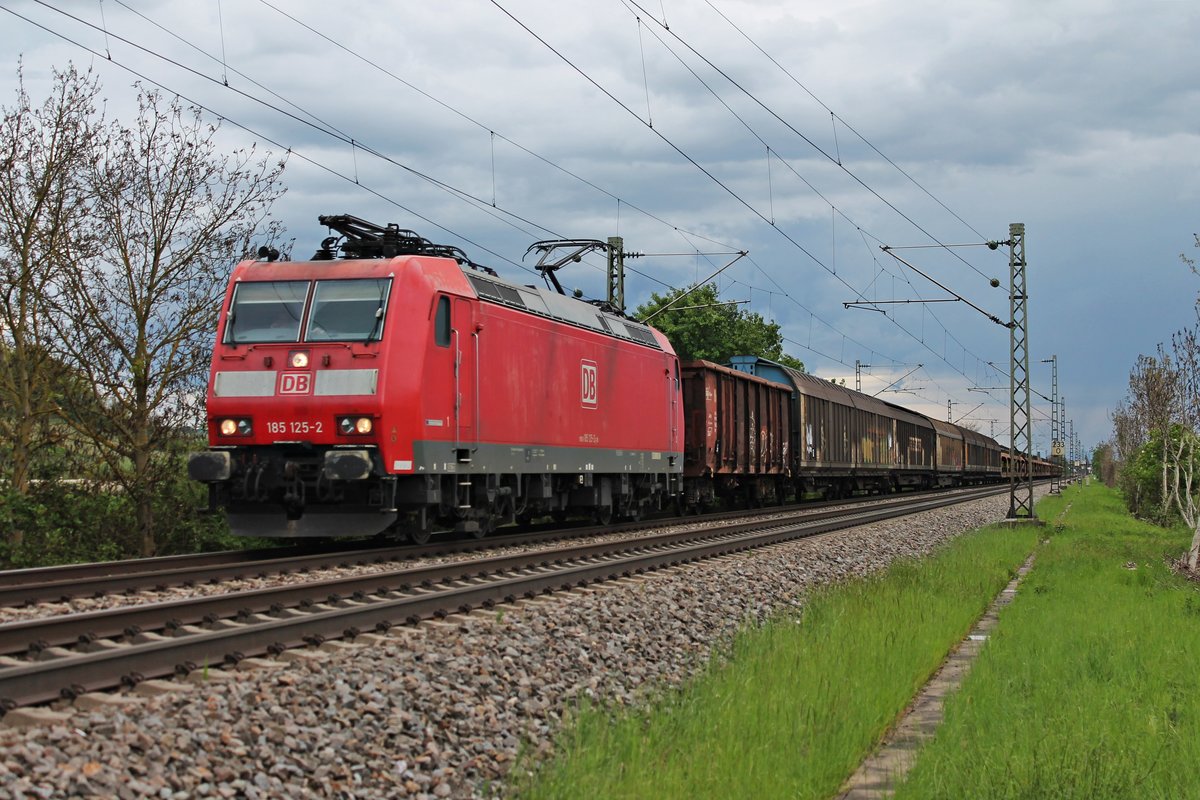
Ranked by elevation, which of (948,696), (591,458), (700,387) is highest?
(700,387)

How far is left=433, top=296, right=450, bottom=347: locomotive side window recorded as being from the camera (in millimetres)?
13609

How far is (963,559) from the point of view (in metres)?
16.5

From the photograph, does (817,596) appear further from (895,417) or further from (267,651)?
(895,417)

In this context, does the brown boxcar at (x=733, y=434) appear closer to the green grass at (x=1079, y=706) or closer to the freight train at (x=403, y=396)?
the freight train at (x=403, y=396)

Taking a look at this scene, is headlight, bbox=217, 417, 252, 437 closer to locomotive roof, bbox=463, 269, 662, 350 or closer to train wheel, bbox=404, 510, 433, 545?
train wheel, bbox=404, 510, 433, 545

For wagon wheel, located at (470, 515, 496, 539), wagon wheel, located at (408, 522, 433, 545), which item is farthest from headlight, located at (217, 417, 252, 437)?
wagon wheel, located at (470, 515, 496, 539)

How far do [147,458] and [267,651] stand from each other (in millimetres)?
9279

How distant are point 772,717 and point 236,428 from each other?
Answer: 343 inches

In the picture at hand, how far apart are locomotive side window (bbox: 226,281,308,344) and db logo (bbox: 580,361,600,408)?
559cm

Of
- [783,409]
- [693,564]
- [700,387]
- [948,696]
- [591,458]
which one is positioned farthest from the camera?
[783,409]

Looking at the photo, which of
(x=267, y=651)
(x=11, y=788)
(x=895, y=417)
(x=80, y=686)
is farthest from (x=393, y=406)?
(x=895, y=417)

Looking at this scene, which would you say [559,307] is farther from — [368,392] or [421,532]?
[368,392]

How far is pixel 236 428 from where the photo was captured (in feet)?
43.6

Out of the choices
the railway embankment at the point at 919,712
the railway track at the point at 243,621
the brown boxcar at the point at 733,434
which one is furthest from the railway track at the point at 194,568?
the brown boxcar at the point at 733,434
